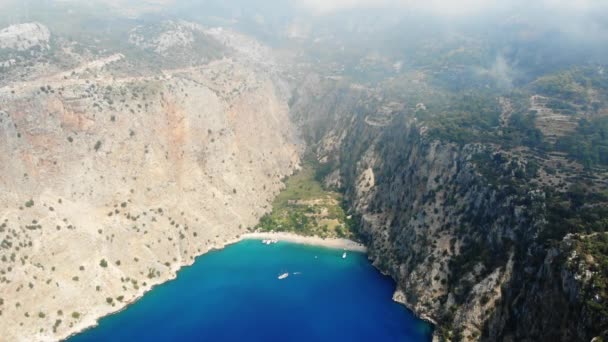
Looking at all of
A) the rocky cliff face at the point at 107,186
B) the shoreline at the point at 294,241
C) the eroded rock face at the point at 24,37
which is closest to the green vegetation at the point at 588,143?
the shoreline at the point at 294,241

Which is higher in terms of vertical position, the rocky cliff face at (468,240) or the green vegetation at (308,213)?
the rocky cliff face at (468,240)

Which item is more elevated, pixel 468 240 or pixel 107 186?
pixel 468 240

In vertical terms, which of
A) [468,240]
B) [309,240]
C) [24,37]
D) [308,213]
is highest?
[24,37]

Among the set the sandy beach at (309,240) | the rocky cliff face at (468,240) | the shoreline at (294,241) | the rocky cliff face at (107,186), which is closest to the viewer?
the rocky cliff face at (468,240)

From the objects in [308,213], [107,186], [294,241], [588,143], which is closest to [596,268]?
[588,143]

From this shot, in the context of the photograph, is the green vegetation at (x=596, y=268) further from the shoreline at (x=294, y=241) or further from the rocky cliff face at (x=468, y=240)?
the shoreline at (x=294, y=241)

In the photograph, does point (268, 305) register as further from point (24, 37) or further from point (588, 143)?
point (24, 37)
